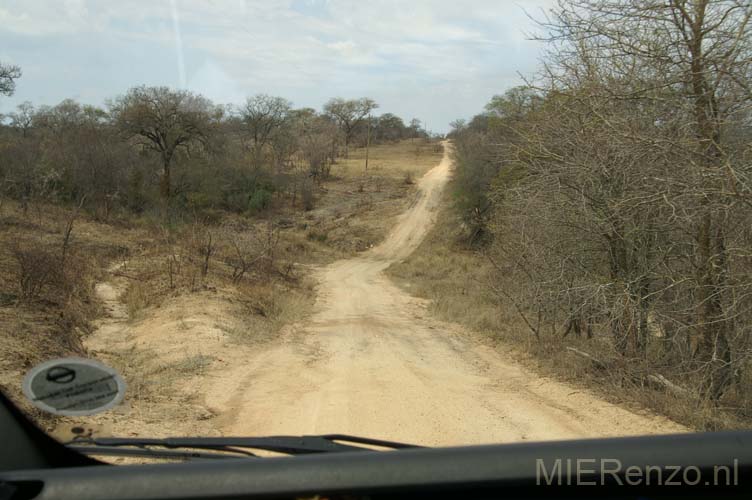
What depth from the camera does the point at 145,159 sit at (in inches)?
1377

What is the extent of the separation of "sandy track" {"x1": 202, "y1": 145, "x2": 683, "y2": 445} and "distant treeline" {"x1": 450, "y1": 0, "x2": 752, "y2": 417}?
4.47ft

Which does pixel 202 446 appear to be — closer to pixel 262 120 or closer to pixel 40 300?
pixel 40 300

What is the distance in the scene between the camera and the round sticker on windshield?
3.00 metres

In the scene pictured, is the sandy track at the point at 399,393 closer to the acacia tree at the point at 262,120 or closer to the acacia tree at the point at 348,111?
the acacia tree at the point at 262,120

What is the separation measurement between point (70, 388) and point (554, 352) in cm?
879

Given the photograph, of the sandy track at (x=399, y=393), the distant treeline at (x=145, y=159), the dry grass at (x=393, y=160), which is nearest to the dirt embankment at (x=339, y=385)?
the sandy track at (x=399, y=393)

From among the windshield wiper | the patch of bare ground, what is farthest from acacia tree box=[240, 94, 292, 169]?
the windshield wiper

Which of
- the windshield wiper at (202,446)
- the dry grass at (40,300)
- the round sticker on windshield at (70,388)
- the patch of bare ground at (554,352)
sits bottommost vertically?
the patch of bare ground at (554,352)

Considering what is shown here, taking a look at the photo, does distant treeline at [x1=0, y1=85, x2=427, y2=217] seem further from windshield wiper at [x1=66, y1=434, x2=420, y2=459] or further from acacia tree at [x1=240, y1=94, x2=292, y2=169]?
windshield wiper at [x1=66, y1=434, x2=420, y2=459]

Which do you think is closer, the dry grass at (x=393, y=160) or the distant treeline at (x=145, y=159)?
the distant treeline at (x=145, y=159)

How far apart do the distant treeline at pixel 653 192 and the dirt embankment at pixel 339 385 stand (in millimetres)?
1389

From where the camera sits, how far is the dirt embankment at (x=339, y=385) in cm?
631

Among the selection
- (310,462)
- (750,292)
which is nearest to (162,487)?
(310,462)

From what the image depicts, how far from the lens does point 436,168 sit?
6094cm
